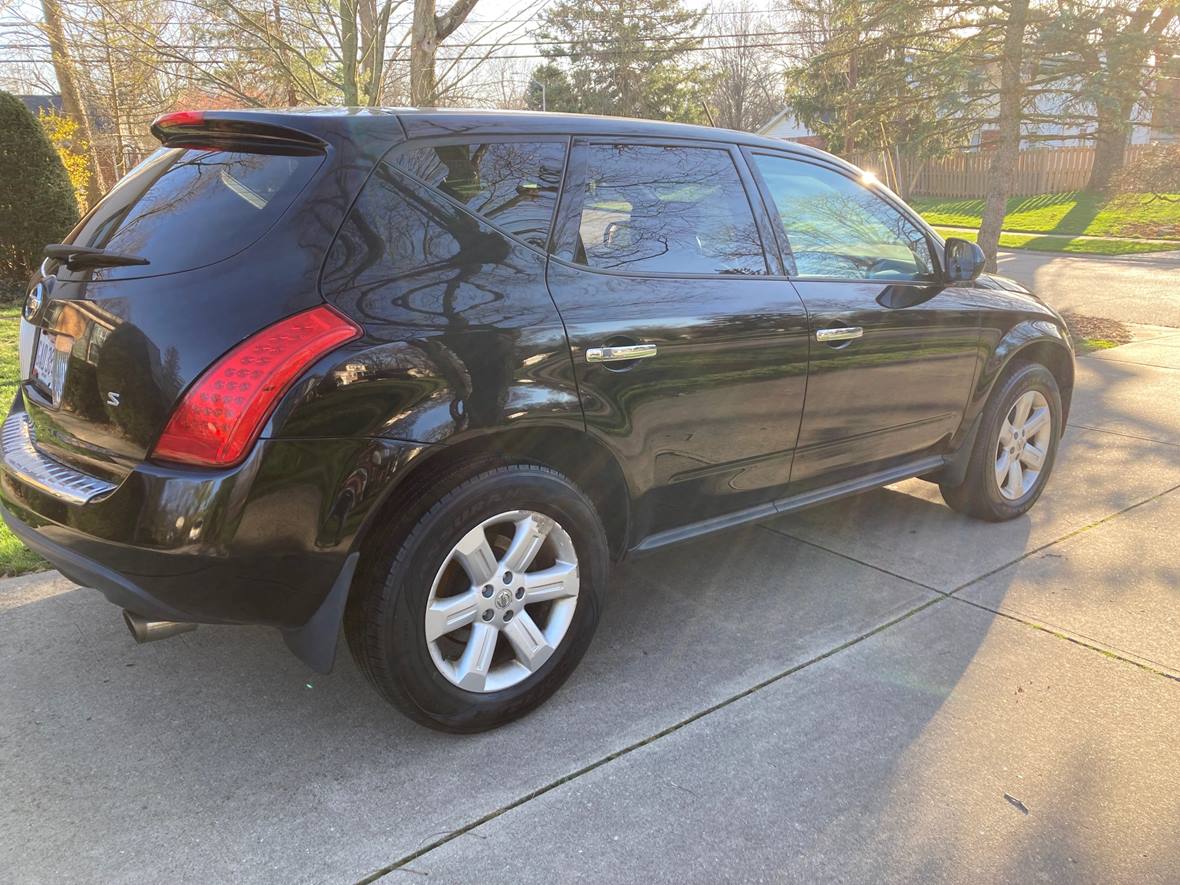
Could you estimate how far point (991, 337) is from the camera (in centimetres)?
419

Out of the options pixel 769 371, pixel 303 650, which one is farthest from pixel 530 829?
pixel 769 371

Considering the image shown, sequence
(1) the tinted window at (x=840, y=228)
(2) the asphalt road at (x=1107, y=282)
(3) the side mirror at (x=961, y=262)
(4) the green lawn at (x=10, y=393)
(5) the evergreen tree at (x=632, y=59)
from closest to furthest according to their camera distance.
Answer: (1) the tinted window at (x=840, y=228) < (4) the green lawn at (x=10, y=393) < (3) the side mirror at (x=961, y=262) < (2) the asphalt road at (x=1107, y=282) < (5) the evergreen tree at (x=632, y=59)

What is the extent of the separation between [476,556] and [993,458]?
290cm

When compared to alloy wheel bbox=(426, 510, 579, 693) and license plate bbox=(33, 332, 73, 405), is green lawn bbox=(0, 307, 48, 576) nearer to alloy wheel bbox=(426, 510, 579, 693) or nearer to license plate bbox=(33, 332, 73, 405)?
license plate bbox=(33, 332, 73, 405)

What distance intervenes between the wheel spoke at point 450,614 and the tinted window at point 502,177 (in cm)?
109

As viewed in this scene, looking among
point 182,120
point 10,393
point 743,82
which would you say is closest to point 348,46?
point 10,393

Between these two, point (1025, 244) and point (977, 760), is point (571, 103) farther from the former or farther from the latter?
point (977, 760)

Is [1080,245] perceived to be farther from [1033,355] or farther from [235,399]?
[235,399]

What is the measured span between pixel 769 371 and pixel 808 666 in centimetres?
105

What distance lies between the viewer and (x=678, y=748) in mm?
2686

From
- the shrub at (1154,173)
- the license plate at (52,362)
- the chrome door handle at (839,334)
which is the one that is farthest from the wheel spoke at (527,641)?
the shrub at (1154,173)

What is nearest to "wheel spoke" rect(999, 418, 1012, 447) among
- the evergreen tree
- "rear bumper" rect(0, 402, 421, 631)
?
"rear bumper" rect(0, 402, 421, 631)

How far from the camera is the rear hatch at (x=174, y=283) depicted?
2246 millimetres

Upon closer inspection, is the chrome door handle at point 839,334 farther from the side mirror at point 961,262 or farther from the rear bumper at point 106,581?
the rear bumper at point 106,581
